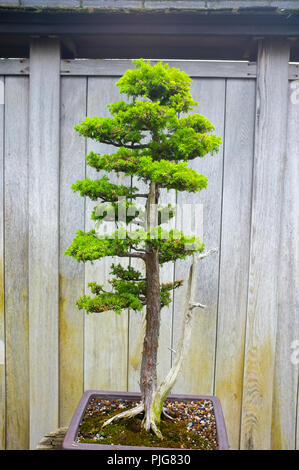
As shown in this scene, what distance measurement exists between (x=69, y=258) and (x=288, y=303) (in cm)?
113

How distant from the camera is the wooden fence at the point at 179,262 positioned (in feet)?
6.06

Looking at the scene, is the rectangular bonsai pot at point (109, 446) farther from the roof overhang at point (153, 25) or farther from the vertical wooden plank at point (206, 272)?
the roof overhang at point (153, 25)

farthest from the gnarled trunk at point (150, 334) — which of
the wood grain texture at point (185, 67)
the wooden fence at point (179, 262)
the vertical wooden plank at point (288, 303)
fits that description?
the wood grain texture at point (185, 67)

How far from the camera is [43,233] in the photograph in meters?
1.88

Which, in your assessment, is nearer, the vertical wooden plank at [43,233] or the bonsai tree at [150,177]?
the bonsai tree at [150,177]

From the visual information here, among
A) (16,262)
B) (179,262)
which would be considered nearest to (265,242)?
(179,262)

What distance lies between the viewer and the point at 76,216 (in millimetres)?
1903

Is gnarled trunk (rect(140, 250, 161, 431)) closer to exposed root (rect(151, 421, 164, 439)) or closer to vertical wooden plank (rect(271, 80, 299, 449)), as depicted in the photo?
exposed root (rect(151, 421, 164, 439))

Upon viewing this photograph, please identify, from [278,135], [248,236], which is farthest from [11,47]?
[248,236]

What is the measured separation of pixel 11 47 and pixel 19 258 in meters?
1.09

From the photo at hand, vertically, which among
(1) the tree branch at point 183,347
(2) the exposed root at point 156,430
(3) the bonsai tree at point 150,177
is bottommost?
(2) the exposed root at point 156,430

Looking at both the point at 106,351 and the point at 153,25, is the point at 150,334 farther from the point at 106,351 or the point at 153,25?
the point at 153,25

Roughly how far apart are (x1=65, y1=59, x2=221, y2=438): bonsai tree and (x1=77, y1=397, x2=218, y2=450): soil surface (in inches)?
1.3
